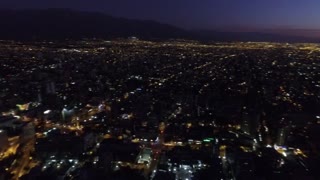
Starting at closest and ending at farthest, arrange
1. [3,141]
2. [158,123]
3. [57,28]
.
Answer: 1. [3,141]
2. [158,123]
3. [57,28]

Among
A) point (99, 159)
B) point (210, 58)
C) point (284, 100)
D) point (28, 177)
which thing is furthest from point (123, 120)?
point (210, 58)

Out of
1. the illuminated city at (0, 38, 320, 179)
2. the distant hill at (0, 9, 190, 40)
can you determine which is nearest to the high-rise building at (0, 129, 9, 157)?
the illuminated city at (0, 38, 320, 179)

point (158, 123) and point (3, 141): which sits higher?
point (3, 141)

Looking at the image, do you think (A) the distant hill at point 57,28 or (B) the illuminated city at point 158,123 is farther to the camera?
(A) the distant hill at point 57,28

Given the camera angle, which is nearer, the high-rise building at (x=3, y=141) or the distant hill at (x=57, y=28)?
the high-rise building at (x=3, y=141)

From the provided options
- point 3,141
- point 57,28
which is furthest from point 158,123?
point 57,28

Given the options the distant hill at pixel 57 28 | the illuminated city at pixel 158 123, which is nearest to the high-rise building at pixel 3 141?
the illuminated city at pixel 158 123

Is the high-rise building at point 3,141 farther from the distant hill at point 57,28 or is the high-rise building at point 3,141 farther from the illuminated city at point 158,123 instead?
the distant hill at point 57,28

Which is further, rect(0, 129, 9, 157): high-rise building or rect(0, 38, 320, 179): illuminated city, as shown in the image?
rect(0, 129, 9, 157): high-rise building

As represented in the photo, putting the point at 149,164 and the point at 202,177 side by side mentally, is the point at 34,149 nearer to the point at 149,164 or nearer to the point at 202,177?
the point at 149,164

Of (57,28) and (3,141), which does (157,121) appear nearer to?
(3,141)

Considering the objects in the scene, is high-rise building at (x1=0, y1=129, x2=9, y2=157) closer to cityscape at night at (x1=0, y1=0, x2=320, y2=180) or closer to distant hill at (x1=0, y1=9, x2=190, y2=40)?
cityscape at night at (x1=0, y1=0, x2=320, y2=180)

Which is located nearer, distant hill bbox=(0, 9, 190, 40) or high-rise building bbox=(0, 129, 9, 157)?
high-rise building bbox=(0, 129, 9, 157)
